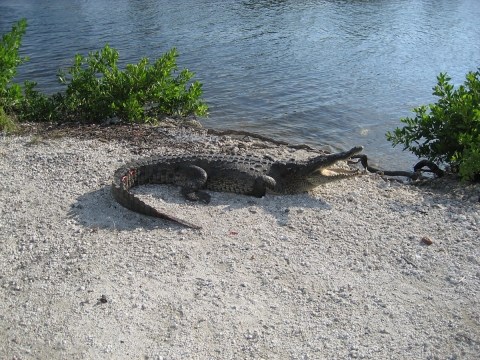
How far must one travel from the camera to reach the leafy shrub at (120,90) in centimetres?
828

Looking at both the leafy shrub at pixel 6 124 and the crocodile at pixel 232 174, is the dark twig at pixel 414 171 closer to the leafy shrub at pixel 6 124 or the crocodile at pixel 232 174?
the crocodile at pixel 232 174

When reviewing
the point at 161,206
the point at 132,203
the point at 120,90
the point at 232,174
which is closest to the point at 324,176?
the point at 232,174

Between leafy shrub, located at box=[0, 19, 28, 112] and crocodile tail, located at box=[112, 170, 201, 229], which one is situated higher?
leafy shrub, located at box=[0, 19, 28, 112]

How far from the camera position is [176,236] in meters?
4.91

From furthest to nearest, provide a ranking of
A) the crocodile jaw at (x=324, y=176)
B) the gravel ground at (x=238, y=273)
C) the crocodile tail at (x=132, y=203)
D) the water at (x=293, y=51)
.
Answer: the water at (x=293, y=51) → the crocodile jaw at (x=324, y=176) → the crocodile tail at (x=132, y=203) → the gravel ground at (x=238, y=273)

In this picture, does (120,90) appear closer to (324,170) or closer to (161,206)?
(161,206)

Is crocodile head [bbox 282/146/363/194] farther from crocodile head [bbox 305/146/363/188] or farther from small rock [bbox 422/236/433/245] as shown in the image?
small rock [bbox 422/236/433/245]

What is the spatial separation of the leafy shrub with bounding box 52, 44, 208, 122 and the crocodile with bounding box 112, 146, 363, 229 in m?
2.49

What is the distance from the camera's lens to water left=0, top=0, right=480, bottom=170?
31.7 ft

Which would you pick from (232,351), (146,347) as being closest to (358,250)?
(232,351)

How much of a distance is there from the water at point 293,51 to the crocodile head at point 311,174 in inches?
76.9

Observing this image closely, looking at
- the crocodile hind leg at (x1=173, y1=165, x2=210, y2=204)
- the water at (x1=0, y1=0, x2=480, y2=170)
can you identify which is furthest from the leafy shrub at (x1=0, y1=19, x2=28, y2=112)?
the crocodile hind leg at (x1=173, y1=165, x2=210, y2=204)

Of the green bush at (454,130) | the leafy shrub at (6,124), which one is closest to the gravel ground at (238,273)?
the green bush at (454,130)

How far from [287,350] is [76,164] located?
13.6ft
